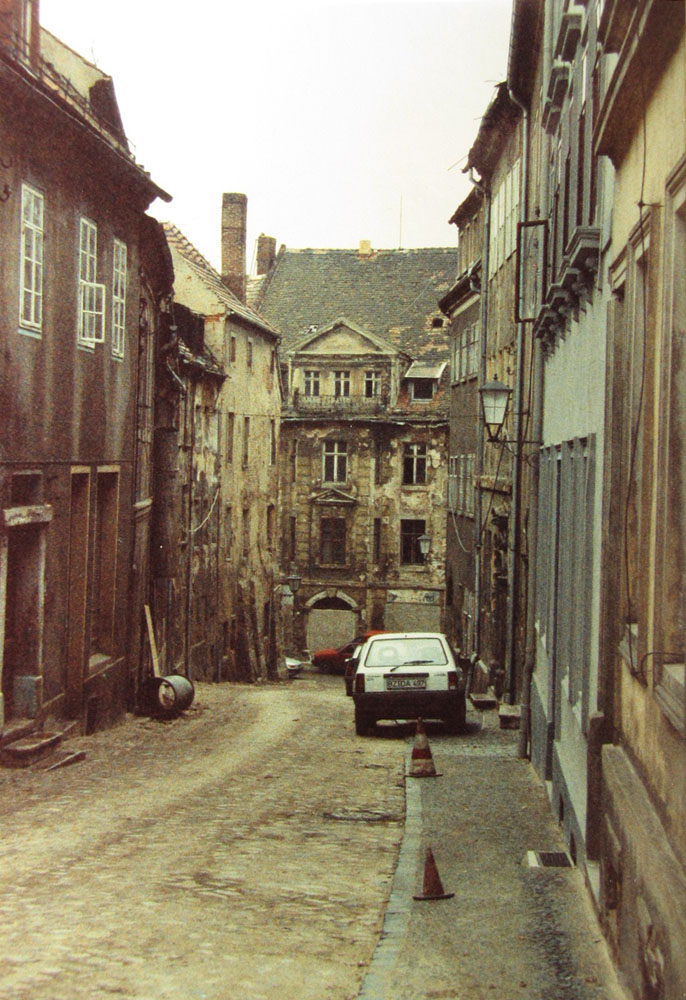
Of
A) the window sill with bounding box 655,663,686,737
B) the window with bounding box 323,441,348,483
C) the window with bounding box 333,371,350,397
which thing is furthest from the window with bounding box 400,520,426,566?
the window sill with bounding box 655,663,686,737

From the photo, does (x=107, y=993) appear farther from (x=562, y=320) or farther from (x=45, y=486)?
(x=45, y=486)

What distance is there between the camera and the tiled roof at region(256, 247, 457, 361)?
56.9 m

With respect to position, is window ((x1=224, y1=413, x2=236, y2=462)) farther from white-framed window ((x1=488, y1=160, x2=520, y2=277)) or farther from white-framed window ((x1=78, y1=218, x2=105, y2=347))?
white-framed window ((x1=78, y1=218, x2=105, y2=347))

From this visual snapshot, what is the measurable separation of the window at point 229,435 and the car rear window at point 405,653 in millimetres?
19672

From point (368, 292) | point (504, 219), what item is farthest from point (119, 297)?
point (368, 292)

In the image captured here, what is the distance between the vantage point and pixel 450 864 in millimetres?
10422

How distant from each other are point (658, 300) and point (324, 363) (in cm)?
4995

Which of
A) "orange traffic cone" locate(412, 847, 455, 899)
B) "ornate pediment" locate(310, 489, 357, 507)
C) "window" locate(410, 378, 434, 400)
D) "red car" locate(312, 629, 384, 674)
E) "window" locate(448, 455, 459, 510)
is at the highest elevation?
"window" locate(410, 378, 434, 400)

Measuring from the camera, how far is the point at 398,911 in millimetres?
8672

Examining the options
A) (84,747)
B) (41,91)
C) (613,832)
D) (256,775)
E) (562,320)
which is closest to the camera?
(613,832)

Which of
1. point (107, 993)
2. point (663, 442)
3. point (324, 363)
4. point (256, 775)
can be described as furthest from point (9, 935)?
point (324, 363)

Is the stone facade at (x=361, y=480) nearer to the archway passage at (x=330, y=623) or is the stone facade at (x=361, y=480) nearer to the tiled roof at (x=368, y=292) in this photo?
the archway passage at (x=330, y=623)

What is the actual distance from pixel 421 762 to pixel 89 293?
7.27 metres

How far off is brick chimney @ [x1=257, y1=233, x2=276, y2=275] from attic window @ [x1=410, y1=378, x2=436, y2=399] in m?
10.6
